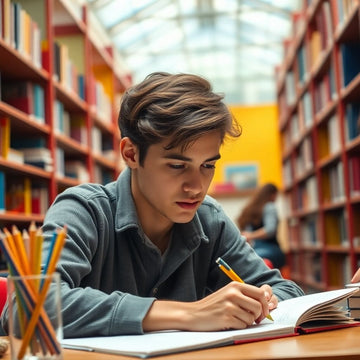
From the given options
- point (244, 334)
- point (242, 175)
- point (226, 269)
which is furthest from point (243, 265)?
point (242, 175)

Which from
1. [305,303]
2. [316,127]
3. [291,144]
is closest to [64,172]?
[316,127]

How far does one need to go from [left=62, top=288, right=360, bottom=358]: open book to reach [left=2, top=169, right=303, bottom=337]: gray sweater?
139 mm

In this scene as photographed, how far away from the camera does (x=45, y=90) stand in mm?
3748

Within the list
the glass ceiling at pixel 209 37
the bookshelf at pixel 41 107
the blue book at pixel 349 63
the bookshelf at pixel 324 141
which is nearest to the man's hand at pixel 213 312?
the bookshelf at pixel 41 107

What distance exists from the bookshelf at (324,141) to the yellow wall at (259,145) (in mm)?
1725

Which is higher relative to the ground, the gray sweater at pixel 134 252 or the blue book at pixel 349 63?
the blue book at pixel 349 63

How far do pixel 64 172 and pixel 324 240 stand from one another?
7.38ft

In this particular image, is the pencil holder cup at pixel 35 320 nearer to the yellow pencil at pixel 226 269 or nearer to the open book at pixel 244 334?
the open book at pixel 244 334

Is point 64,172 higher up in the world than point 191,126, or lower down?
higher up

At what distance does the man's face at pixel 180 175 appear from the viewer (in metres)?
1.14

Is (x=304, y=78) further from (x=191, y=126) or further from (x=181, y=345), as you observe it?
(x=181, y=345)

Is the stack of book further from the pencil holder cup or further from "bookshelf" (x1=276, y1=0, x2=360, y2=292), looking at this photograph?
"bookshelf" (x1=276, y1=0, x2=360, y2=292)

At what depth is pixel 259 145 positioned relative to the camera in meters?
9.33

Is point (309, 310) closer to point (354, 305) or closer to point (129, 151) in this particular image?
point (354, 305)
